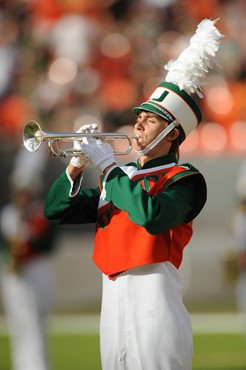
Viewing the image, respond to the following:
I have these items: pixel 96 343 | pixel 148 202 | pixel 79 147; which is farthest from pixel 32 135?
pixel 96 343

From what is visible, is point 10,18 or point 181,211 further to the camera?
point 10,18

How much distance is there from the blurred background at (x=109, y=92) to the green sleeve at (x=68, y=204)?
292 inches

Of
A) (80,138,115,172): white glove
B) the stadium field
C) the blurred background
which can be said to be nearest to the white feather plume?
(80,138,115,172): white glove

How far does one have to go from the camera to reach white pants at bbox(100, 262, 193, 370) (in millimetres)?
4086

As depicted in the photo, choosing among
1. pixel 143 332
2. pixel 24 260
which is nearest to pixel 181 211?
pixel 143 332

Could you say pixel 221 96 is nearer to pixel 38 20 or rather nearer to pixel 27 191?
pixel 38 20

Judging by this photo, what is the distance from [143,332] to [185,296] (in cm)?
839

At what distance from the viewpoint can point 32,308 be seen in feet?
28.5

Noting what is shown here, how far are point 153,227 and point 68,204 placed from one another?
0.49 meters

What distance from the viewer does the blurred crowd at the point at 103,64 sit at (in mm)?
13078

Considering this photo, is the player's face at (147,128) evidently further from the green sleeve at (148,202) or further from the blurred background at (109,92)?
the blurred background at (109,92)

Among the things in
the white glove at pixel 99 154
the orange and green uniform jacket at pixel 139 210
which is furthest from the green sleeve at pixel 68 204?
the white glove at pixel 99 154

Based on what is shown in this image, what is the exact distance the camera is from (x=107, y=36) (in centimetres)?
1421

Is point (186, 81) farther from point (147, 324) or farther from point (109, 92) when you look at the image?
point (109, 92)
